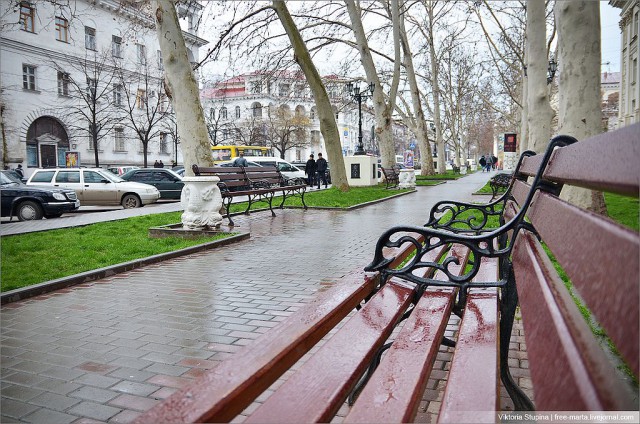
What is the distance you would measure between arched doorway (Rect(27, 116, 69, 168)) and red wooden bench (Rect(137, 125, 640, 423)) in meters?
38.0

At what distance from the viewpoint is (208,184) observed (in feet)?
27.8

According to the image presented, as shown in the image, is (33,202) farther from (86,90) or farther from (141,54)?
(141,54)

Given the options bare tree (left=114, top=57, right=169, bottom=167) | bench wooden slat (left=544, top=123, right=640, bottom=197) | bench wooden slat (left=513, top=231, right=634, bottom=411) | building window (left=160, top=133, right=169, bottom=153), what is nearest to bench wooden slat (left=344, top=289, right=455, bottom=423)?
bench wooden slat (left=513, top=231, right=634, bottom=411)

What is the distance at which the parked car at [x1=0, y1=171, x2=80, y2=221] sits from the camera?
44.8ft

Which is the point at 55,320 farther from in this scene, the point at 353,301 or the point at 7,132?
the point at 7,132

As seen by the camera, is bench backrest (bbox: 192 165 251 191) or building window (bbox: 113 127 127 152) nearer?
bench backrest (bbox: 192 165 251 191)

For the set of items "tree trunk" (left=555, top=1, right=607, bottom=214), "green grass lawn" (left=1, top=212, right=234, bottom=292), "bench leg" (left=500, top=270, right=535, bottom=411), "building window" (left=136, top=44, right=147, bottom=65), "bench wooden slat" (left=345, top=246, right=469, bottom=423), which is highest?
"building window" (left=136, top=44, right=147, bottom=65)

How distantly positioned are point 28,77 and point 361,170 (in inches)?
955

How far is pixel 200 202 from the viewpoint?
8.52m

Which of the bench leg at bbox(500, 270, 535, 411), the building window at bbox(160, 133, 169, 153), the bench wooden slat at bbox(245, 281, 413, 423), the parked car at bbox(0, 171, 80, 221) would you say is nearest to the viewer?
the bench wooden slat at bbox(245, 281, 413, 423)

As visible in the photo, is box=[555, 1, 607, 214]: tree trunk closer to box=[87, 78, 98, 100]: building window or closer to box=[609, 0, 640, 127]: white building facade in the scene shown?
box=[87, 78, 98, 100]: building window

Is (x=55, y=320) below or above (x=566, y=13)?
below

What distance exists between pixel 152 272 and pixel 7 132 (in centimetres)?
3229

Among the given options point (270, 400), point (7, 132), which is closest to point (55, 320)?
point (270, 400)
